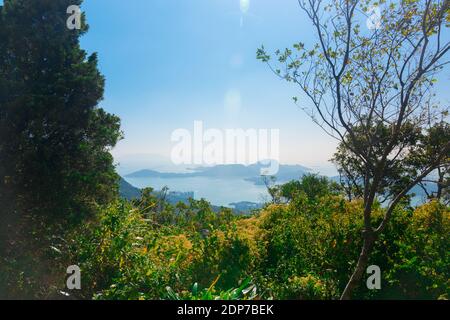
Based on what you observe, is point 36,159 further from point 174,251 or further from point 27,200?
point 174,251

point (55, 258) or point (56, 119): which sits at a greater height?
point (56, 119)

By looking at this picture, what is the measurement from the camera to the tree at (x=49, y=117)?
9.72 m

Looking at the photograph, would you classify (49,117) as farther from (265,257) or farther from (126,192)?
(126,192)

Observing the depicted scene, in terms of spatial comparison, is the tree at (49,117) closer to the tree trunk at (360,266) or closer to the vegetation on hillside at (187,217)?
the vegetation on hillside at (187,217)

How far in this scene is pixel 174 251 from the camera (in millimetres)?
6625

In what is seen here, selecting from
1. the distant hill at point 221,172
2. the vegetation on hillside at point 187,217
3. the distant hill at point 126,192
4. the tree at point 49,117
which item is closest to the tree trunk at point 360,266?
the vegetation on hillside at point 187,217

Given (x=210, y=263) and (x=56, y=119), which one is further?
(x=56, y=119)

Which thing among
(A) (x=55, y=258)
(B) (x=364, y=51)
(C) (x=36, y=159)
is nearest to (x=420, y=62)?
(B) (x=364, y=51)

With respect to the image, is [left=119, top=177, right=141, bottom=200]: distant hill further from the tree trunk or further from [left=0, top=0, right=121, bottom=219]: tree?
the tree trunk

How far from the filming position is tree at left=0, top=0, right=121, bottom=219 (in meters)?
9.72
